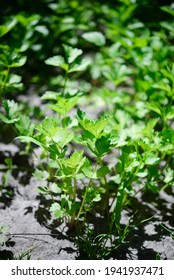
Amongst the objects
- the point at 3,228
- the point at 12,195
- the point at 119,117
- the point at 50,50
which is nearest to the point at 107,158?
the point at 119,117

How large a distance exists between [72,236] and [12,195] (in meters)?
0.37

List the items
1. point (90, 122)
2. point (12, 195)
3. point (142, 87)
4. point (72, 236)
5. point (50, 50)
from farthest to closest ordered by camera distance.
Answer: point (50, 50), point (142, 87), point (12, 195), point (72, 236), point (90, 122)

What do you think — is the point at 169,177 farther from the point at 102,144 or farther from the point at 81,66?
the point at 81,66

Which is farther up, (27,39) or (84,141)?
(27,39)

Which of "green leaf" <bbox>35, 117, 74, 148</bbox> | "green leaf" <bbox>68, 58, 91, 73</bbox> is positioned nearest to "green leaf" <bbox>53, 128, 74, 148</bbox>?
"green leaf" <bbox>35, 117, 74, 148</bbox>

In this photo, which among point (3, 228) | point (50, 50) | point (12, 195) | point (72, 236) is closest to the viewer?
point (3, 228)

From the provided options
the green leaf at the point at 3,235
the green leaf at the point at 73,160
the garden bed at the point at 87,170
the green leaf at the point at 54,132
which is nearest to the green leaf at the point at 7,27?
the garden bed at the point at 87,170

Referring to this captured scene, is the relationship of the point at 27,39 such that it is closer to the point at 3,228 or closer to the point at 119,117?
the point at 119,117

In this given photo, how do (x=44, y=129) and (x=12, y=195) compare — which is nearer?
(x=44, y=129)

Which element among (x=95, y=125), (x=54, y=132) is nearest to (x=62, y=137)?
(x=54, y=132)

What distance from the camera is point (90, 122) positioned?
4.05ft

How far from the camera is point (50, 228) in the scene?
1476 mm

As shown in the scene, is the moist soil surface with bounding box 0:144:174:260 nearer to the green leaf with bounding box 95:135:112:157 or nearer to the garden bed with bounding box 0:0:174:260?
the garden bed with bounding box 0:0:174:260

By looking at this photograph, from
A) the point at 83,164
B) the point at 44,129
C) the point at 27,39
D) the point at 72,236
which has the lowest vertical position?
the point at 72,236
